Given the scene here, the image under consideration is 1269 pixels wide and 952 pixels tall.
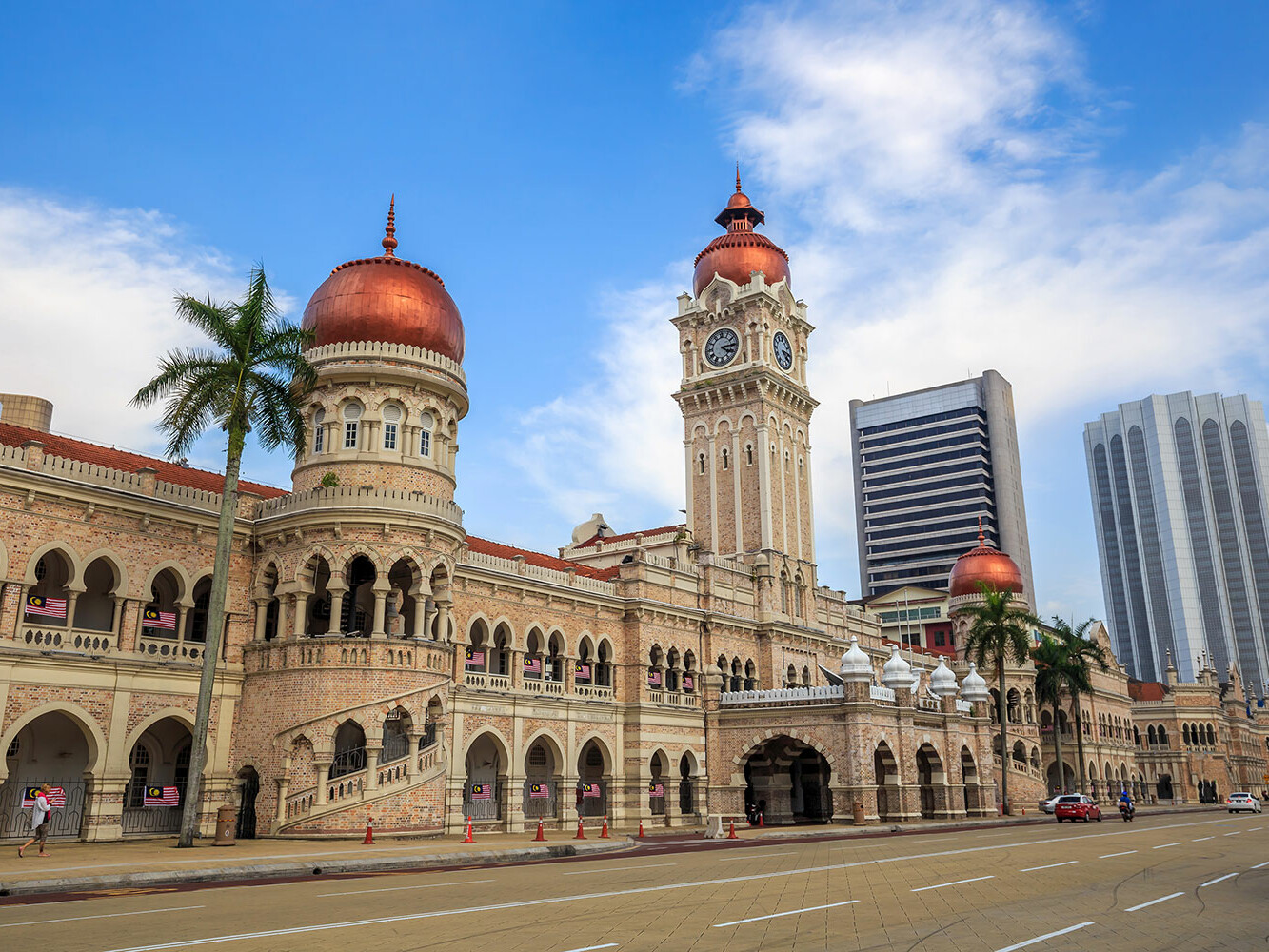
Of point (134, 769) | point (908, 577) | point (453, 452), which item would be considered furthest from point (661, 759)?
point (908, 577)

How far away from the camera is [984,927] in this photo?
12.8 metres

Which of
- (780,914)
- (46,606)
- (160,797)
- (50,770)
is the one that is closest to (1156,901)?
(780,914)

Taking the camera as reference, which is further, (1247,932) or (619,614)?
(619,614)

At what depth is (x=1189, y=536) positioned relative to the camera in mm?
177375

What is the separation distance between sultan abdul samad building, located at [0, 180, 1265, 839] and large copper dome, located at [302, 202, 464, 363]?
0.09 metres

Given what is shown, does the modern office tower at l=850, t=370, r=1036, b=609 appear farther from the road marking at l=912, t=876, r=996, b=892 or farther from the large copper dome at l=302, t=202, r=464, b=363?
the road marking at l=912, t=876, r=996, b=892

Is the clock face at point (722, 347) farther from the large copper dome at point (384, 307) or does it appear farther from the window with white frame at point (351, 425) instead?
the window with white frame at point (351, 425)

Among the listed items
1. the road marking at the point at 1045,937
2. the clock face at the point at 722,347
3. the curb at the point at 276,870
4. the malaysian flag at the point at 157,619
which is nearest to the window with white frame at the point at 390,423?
the malaysian flag at the point at 157,619

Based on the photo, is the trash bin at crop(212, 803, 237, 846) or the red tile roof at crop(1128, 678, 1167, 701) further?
the red tile roof at crop(1128, 678, 1167, 701)

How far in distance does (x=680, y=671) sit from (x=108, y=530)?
25.3 metres

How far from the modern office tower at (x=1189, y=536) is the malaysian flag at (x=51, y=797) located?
178558 millimetres

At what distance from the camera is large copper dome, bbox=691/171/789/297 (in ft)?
198

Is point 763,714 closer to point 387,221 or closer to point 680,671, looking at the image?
point 680,671

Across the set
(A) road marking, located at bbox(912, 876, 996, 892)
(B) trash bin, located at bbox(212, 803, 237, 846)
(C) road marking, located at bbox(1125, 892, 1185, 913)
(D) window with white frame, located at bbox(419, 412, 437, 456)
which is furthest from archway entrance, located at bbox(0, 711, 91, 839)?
(C) road marking, located at bbox(1125, 892, 1185, 913)
